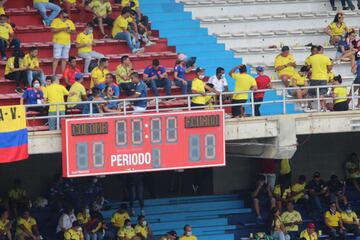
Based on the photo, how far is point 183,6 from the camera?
126ft

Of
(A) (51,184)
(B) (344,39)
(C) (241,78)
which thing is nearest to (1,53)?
(A) (51,184)

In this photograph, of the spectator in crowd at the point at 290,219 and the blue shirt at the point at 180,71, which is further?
the spectator in crowd at the point at 290,219

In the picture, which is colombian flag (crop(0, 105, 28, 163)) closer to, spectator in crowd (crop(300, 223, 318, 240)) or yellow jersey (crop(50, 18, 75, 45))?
yellow jersey (crop(50, 18, 75, 45))

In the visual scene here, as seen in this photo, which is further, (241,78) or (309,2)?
(309,2)

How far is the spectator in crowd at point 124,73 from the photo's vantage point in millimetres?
32875

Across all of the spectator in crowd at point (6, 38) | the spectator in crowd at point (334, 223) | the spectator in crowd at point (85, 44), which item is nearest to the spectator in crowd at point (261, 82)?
the spectator in crowd at point (334, 223)

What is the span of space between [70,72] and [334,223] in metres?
7.18

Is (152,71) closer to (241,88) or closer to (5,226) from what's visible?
(241,88)

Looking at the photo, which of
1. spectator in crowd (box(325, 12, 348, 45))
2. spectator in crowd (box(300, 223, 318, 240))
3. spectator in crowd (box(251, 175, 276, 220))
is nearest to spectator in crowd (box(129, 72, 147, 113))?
spectator in crowd (box(251, 175, 276, 220))

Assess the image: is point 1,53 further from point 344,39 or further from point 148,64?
point 344,39

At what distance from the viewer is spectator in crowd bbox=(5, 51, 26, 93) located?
32.5m

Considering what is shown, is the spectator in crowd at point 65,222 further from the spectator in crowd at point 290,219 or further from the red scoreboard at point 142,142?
the spectator in crowd at point 290,219

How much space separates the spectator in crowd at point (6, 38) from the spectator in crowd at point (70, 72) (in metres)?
1.34

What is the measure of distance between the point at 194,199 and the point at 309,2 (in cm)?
646
